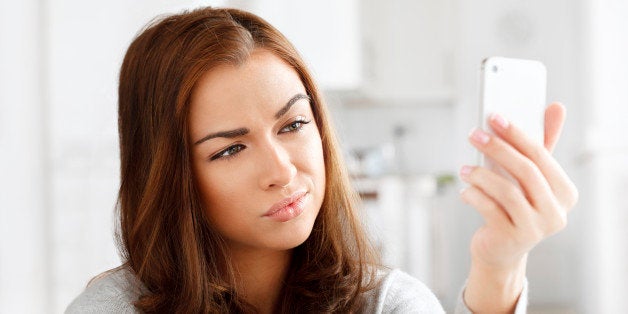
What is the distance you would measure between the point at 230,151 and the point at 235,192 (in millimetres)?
56

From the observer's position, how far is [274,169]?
0.92 meters

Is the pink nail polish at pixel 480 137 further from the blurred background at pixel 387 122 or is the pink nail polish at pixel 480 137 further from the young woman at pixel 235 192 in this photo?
the blurred background at pixel 387 122

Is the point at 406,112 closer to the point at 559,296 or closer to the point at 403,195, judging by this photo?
the point at 403,195

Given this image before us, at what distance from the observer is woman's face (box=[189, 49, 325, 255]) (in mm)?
934

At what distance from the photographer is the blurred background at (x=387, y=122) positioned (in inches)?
80.3

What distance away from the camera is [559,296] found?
13.8ft

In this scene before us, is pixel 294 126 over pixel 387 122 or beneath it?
over

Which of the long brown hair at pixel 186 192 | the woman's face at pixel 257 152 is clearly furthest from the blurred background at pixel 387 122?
the woman's face at pixel 257 152

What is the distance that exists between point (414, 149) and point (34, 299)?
2.92 metres

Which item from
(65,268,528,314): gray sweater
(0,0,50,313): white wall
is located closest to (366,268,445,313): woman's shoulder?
(65,268,528,314): gray sweater

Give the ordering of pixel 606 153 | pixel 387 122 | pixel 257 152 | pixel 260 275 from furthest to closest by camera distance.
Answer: pixel 387 122 → pixel 606 153 → pixel 260 275 → pixel 257 152

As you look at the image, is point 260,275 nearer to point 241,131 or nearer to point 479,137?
point 241,131

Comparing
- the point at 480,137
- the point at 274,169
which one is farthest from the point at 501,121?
the point at 274,169

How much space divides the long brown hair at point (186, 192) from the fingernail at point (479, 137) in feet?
1.20
